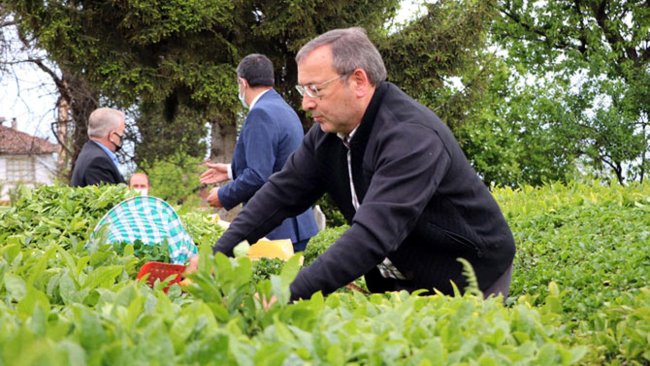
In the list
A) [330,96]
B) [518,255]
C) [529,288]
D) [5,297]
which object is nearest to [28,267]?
[5,297]

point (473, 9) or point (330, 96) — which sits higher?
point (473, 9)

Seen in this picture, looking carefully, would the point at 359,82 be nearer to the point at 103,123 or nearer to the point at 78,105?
the point at 103,123

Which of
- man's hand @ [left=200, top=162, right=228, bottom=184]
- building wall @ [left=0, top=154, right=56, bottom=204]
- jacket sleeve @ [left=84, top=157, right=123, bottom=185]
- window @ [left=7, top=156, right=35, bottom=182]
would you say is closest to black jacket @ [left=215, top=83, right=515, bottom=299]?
man's hand @ [left=200, top=162, right=228, bottom=184]

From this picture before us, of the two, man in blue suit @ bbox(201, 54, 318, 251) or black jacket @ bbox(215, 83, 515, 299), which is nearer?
black jacket @ bbox(215, 83, 515, 299)

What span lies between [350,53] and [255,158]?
243 cm

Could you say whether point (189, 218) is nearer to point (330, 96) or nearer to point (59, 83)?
point (330, 96)

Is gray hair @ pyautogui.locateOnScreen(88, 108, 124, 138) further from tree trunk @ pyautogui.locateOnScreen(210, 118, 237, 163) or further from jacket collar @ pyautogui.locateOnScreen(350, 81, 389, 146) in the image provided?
tree trunk @ pyautogui.locateOnScreen(210, 118, 237, 163)

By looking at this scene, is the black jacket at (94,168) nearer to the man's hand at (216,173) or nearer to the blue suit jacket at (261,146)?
the man's hand at (216,173)

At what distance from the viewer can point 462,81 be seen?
18.3 m

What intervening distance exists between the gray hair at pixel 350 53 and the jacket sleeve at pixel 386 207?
1.10ft

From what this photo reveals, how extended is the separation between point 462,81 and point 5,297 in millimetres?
16546

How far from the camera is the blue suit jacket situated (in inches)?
226

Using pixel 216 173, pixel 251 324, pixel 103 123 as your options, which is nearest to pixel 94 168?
pixel 103 123

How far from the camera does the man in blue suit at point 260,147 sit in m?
5.77
